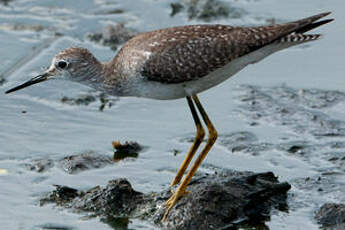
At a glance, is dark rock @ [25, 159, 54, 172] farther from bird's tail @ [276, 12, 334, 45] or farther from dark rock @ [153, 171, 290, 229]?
bird's tail @ [276, 12, 334, 45]

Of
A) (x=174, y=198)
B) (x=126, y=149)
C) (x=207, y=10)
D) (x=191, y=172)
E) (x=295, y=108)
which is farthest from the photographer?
(x=207, y=10)

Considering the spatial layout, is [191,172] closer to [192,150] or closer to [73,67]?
[192,150]

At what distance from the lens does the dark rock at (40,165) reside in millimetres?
9984

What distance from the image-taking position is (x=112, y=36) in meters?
13.5

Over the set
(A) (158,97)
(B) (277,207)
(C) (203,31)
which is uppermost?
(C) (203,31)

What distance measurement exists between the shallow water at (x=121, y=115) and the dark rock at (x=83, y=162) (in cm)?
9

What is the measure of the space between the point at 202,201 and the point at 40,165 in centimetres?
229

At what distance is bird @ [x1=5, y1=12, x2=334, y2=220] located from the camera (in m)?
9.05

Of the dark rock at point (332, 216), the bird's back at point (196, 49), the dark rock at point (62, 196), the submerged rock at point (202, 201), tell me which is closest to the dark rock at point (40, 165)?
the dark rock at point (62, 196)

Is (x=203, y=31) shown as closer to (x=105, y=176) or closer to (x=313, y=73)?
(x=105, y=176)

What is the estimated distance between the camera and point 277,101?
11.4 m

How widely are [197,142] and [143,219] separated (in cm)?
120

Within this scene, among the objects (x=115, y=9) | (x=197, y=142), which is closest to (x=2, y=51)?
(x=115, y=9)

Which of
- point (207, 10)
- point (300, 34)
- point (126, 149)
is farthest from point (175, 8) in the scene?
point (300, 34)
